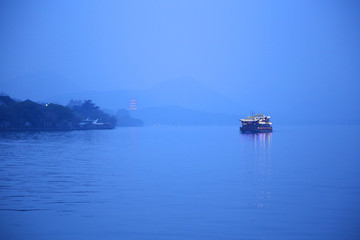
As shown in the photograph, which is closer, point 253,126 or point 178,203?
point 178,203

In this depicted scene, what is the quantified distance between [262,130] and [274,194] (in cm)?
12646

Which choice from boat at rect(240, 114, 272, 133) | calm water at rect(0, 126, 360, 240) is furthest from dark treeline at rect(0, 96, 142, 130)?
calm water at rect(0, 126, 360, 240)

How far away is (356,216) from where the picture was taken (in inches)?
672

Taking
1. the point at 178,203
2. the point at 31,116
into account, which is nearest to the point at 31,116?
the point at 31,116

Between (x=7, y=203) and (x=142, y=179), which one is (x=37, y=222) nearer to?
(x=7, y=203)

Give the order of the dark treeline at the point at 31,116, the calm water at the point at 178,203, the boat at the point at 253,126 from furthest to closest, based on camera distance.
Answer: the boat at the point at 253,126 → the dark treeline at the point at 31,116 → the calm water at the point at 178,203

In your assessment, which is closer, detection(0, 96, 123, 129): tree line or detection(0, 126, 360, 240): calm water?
detection(0, 126, 360, 240): calm water

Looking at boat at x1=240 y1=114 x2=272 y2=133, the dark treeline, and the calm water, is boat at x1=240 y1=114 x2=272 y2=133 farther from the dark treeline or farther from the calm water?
the calm water

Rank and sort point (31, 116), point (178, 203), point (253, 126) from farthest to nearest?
point (31, 116) < point (253, 126) < point (178, 203)

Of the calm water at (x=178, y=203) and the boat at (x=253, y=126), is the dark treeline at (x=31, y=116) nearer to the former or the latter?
the boat at (x=253, y=126)

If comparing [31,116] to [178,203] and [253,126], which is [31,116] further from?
[178,203]

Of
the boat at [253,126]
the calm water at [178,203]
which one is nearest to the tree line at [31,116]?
the boat at [253,126]

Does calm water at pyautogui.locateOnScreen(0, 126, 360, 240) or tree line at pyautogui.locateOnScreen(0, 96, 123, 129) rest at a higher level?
tree line at pyautogui.locateOnScreen(0, 96, 123, 129)

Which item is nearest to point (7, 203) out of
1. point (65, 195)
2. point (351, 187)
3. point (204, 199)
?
point (65, 195)
